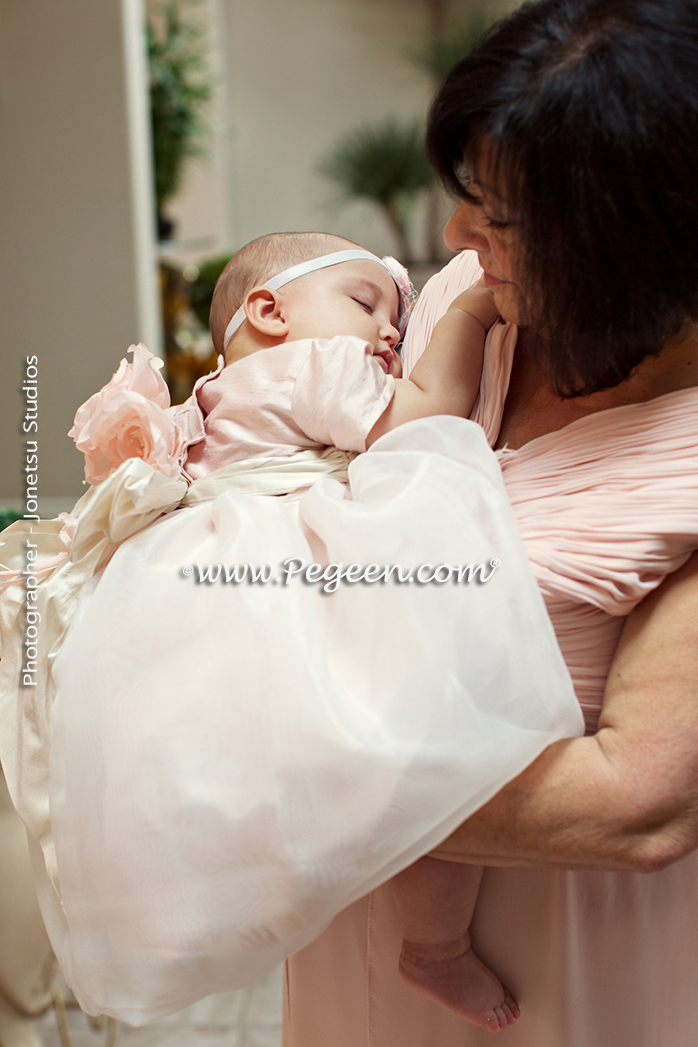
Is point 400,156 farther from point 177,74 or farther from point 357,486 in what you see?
point 357,486

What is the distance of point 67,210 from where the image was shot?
2766 mm

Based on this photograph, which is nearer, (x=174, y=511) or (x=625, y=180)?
(x=625, y=180)

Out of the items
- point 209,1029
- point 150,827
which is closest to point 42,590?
point 150,827

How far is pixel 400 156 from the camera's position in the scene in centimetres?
467

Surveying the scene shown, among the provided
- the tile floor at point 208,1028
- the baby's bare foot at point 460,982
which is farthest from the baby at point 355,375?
the tile floor at point 208,1028

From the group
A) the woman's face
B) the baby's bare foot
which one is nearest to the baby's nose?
the woman's face

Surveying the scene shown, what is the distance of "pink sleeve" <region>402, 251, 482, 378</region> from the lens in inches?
40.9

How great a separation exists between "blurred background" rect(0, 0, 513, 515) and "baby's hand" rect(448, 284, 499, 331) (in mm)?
2088

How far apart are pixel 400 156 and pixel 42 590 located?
4390 millimetres

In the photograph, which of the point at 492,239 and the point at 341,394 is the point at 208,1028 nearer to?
the point at 341,394

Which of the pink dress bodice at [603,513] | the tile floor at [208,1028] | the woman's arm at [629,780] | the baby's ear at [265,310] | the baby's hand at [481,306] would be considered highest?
the baby's hand at [481,306]

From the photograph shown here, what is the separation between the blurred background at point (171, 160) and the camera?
2713mm

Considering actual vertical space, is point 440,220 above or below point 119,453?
below

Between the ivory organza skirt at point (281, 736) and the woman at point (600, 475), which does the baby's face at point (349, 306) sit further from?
the ivory organza skirt at point (281, 736)
